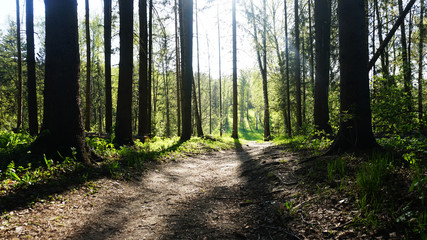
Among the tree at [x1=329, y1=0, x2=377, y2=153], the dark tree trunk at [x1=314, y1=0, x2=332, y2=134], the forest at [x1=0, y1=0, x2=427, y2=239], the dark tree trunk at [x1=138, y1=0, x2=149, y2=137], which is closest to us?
the forest at [x1=0, y1=0, x2=427, y2=239]

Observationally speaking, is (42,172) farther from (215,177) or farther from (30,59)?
(30,59)

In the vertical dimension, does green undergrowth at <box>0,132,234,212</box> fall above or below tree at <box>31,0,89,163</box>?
below

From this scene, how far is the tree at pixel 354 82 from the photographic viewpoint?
4.38 meters

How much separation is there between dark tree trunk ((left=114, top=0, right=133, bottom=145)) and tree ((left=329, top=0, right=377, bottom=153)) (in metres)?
7.19

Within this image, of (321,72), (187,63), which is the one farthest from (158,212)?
(187,63)

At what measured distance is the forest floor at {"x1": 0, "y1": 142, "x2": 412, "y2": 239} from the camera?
8.67 ft

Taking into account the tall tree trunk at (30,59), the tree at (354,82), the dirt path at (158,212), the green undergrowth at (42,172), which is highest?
the tall tree trunk at (30,59)

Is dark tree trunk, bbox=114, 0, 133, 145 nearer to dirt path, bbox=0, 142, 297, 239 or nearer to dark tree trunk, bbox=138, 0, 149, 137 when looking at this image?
Answer: dark tree trunk, bbox=138, 0, 149, 137

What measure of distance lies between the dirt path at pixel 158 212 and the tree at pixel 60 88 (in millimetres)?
1319

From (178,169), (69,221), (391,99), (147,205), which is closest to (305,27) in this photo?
(391,99)

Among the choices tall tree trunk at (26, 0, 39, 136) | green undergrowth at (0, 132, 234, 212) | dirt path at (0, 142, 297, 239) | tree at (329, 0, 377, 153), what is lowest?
dirt path at (0, 142, 297, 239)

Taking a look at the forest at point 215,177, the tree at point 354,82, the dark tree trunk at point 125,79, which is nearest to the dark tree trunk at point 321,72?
the forest at point 215,177

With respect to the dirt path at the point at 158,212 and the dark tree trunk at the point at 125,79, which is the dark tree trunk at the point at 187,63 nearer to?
the dark tree trunk at the point at 125,79

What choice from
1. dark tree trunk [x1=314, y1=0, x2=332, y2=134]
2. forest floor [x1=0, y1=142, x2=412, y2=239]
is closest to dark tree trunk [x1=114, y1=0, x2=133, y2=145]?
forest floor [x1=0, y1=142, x2=412, y2=239]
